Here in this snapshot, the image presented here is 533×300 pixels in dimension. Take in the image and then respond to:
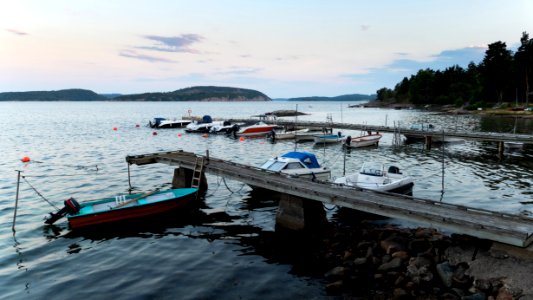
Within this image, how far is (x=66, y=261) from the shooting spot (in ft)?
54.8

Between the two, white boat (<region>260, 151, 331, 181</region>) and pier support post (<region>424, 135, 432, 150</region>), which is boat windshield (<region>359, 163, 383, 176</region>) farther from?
pier support post (<region>424, 135, 432, 150</region>)

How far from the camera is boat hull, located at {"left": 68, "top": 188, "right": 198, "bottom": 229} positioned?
1988 centimetres

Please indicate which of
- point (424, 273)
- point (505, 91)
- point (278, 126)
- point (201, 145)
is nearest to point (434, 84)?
point (505, 91)

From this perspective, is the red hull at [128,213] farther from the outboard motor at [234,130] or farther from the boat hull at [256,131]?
the outboard motor at [234,130]

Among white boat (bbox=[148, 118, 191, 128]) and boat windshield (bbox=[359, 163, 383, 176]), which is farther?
white boat (bbox=[148, 118, 191, 128])

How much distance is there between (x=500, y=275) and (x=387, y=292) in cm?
365

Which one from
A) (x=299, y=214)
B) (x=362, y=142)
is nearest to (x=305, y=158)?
(x=299, y=214)

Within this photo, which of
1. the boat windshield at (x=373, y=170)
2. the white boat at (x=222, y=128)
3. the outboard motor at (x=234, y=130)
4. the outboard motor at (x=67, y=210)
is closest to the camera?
the outboard motor at (x=67, y=210)

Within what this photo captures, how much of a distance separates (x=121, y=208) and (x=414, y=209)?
15140 mm

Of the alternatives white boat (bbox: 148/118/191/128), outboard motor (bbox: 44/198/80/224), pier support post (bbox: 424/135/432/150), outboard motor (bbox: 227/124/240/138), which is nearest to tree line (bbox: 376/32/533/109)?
pier support post (bbox: 424/135/432/150)

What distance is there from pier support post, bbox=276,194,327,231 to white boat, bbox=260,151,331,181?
442 centimetres

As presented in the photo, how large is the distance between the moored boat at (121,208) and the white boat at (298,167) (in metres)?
5.57

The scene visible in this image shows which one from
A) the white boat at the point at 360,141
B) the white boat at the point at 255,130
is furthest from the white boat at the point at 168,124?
the white boat at the point at 360,141

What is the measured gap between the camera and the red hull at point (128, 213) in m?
19.9
